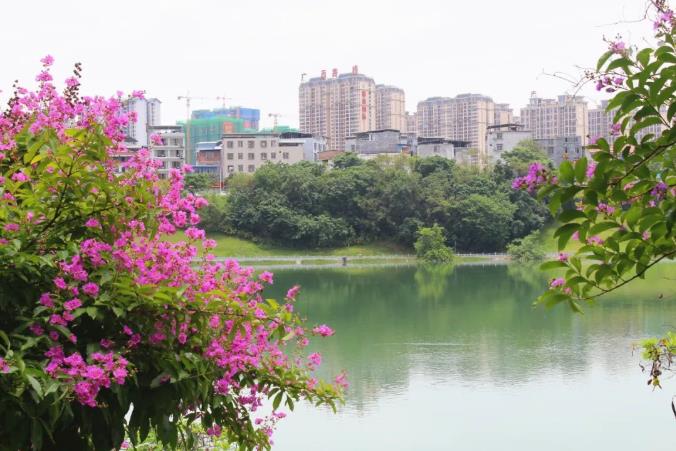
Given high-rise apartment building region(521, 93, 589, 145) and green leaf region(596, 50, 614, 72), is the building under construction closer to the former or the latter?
high-rise apartment building region(521, 93, 589, 145)

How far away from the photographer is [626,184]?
1.67 metres

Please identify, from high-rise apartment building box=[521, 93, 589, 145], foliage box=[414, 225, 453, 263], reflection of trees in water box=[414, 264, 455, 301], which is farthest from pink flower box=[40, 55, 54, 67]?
high-rise apartment building box=[521, 93, 589, 145]

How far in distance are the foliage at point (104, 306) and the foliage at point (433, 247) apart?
29.7 m

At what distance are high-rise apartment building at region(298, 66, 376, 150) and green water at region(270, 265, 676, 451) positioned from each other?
4711cm

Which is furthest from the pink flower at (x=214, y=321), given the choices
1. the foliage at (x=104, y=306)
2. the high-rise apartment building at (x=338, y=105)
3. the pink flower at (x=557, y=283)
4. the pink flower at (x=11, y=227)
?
the high-rise apartment building at (x=338, y=105)

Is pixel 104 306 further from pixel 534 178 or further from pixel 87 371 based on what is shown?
pixel 534 178

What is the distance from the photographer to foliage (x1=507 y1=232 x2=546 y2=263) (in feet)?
105

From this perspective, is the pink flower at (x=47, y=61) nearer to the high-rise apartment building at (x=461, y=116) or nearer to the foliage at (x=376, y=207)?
the foliage at (x=376, y=207)

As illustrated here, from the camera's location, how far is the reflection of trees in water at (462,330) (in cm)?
1157

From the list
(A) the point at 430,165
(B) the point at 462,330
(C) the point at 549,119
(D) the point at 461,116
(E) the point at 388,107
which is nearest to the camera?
(B) the point at 462,330

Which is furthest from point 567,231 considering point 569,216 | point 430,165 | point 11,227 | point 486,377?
point 430,165

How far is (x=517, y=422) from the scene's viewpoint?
8.92m

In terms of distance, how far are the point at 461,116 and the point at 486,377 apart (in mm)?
57596

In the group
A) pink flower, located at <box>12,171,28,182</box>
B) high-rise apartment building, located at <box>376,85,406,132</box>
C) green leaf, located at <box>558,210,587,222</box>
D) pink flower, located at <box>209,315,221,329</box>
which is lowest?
pink flower, located at <box>209,315,221,329</box>
